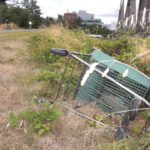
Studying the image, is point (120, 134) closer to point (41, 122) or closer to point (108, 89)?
point (108, 89)

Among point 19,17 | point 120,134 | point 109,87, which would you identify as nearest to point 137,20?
point 109,87

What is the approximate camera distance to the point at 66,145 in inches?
57.2

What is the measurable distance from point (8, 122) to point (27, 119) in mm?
165

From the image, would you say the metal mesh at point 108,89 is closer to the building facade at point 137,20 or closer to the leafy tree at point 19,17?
the building facade at point 137,20

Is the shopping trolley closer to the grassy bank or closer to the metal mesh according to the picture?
the metal mesh

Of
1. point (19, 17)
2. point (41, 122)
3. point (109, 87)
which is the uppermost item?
point (19, 17)

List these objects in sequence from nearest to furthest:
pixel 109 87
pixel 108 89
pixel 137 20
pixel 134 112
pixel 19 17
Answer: pixel 134 112
pixel 108 89
pixel 109 87
pixel 137 20
pixel 19 17

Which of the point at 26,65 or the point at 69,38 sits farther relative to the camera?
the point at 69,38

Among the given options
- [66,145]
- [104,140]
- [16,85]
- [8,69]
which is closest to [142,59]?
[104,140]

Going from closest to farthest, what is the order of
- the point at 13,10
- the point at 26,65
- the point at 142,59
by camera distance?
the point at 142,59, the point at 26,65, the point at 13,10

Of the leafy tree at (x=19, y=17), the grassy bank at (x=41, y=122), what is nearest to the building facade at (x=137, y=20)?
the grassy bank at (x=41, y=122)

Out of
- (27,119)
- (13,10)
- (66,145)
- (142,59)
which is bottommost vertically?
(66,145)

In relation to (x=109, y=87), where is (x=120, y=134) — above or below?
below

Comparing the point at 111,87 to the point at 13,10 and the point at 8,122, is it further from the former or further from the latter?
the point at 13,10
